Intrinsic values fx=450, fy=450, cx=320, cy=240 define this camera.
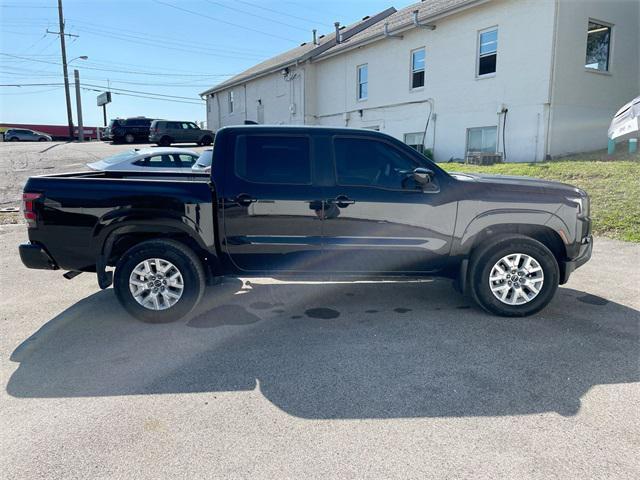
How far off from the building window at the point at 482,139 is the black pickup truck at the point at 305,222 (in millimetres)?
11733

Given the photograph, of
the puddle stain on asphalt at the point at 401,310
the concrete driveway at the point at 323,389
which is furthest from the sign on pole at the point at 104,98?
the puddle stain on asphalt at the point at 401,310

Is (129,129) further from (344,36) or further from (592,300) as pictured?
(592,300)

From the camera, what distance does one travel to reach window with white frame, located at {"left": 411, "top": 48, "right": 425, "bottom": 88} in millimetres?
18172

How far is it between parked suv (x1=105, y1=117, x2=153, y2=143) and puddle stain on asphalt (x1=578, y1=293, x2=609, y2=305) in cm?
3290

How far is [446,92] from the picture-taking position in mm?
16938

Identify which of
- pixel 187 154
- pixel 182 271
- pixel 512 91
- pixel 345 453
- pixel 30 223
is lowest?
pixel 345 453

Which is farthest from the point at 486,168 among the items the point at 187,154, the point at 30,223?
the point at 30,223

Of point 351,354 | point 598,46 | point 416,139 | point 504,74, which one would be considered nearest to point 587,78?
point 598,46

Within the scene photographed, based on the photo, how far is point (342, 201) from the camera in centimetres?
446

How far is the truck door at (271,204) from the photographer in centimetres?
445

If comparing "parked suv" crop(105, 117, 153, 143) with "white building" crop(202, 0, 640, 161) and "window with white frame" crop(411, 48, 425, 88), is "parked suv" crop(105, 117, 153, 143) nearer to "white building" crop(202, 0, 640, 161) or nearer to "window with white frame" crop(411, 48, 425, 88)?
"white building" crop(202, 0, 640, 161)

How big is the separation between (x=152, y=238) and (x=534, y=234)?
3.93 m

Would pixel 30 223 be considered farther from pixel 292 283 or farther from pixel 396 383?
pixel 396 383

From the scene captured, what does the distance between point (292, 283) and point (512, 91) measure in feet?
40.3
